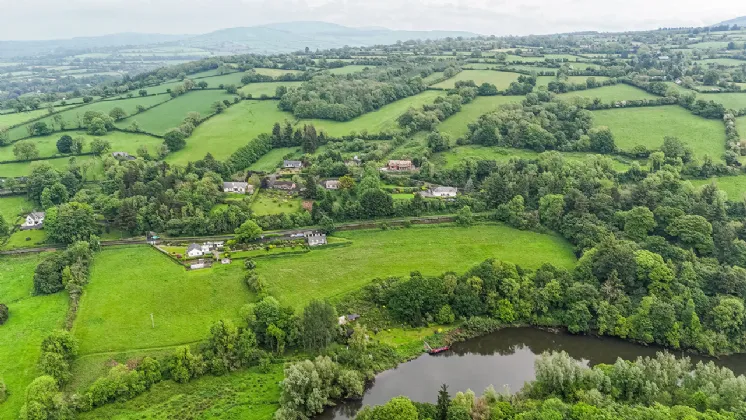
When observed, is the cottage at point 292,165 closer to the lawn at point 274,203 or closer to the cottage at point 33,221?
the lawn at point 274,203

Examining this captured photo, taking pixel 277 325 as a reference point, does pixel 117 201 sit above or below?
above

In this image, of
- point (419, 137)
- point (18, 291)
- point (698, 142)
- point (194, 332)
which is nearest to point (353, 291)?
point (194, 332)

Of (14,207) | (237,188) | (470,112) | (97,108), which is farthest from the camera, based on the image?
(97,108)

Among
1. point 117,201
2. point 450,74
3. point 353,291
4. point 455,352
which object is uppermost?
point 450,74

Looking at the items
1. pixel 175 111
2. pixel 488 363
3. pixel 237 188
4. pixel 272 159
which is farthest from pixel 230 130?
pixel 488 363

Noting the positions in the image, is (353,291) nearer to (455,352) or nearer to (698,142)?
(455,352)

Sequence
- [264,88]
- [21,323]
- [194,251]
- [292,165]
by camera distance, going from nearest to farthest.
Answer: [21,323] < [194,251] < [292,165] < [264,88]

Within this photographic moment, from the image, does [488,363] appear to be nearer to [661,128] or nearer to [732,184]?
[732,184]
